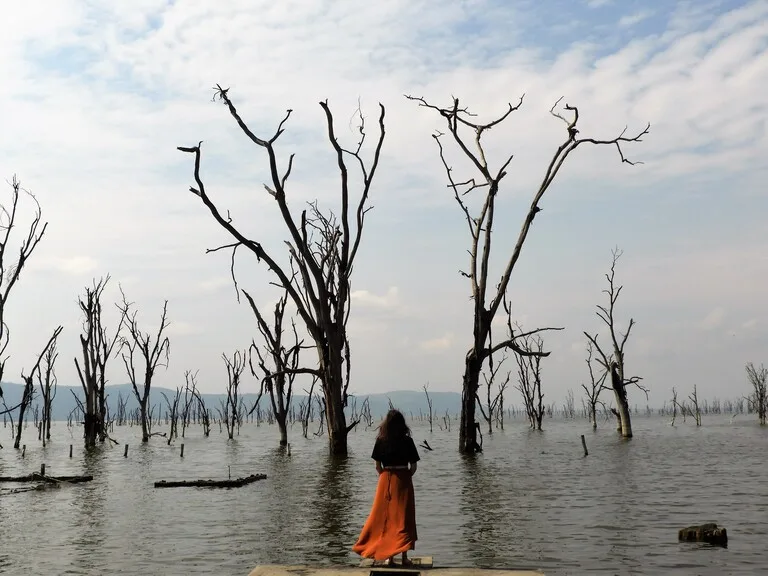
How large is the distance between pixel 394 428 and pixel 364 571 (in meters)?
1.46

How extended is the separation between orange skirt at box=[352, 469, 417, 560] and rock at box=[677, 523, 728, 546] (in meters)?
4.19

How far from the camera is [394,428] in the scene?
7859 mm

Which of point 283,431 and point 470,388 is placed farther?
point 283,431

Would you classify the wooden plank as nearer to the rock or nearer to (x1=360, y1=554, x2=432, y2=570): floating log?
(x1=360, y1=554, x2=432, y2=570): floating log

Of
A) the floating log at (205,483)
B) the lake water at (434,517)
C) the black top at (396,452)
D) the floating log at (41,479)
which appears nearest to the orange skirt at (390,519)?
the black top at (396,452)

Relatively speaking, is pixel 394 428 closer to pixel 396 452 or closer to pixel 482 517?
pixel 396 452

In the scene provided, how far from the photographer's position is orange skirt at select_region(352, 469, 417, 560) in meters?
7.74

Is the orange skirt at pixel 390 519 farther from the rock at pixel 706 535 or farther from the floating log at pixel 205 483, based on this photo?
the floating log at pixel 205 483

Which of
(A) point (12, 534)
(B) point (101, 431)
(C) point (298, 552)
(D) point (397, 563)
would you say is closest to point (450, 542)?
(C) point (298, 552)

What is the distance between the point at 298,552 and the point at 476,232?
1615cm

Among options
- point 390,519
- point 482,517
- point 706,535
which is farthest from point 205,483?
point 706,535

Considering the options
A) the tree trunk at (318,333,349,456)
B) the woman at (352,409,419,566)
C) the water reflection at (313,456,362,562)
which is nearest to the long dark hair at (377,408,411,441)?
the woman at (352,409,419,566)

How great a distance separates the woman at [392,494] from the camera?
779 centimetres

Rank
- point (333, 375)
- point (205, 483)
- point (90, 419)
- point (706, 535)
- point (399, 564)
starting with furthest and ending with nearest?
point (90, 419) → point (333, 375) → point (205, 483) → point (706, 535) → point (399, 564)
